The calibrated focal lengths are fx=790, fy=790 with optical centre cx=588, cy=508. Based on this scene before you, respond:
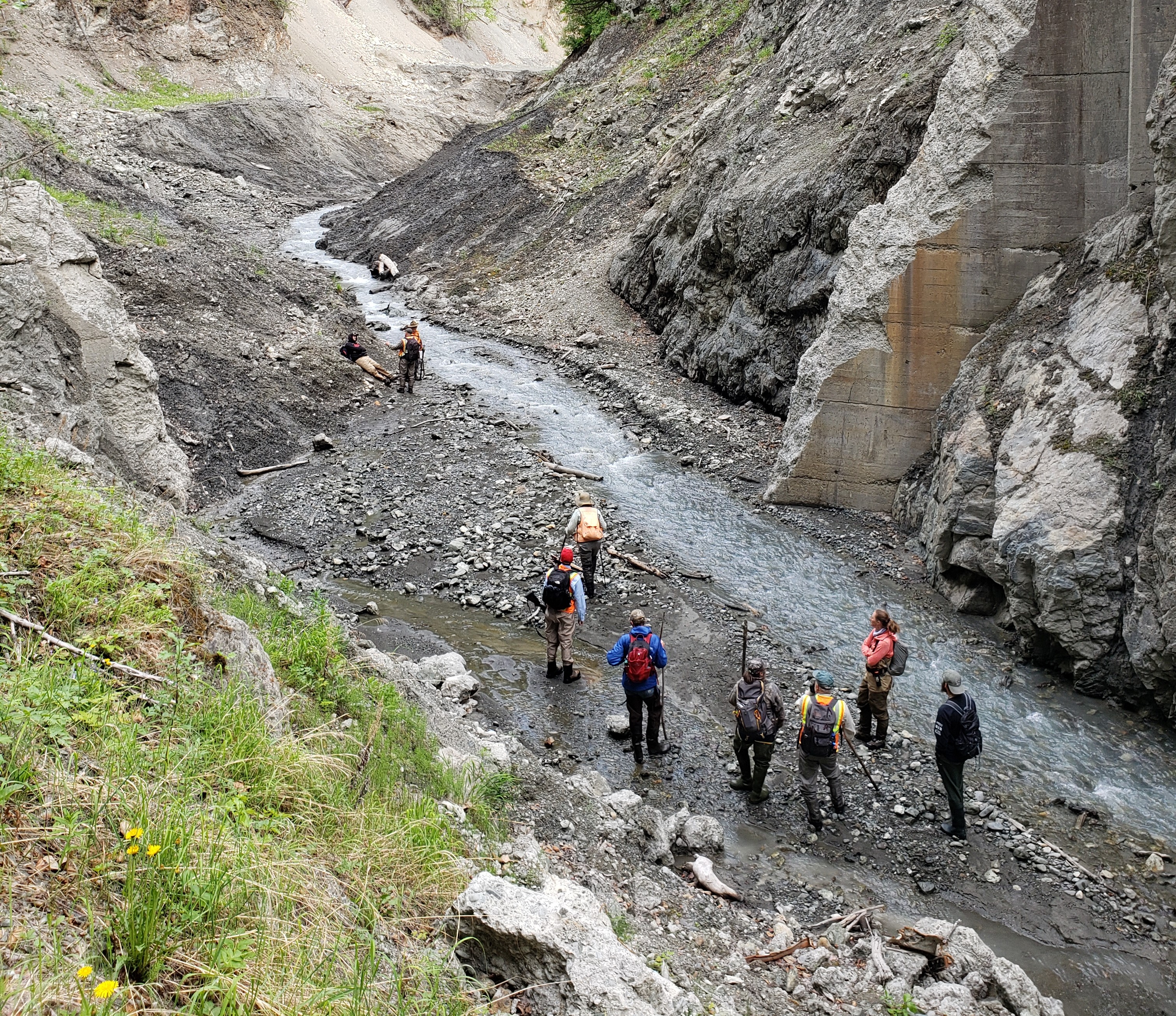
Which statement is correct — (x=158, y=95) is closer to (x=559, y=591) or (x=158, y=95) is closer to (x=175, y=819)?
(x=559, y=591)

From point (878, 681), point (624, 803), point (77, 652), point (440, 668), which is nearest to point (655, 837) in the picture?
point (624, 803)

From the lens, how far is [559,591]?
32.1ft

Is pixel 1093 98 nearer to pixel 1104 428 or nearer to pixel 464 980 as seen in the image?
pixel 1104 428

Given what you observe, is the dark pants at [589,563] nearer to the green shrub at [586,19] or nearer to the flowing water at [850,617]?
the flowing water at [850,617]

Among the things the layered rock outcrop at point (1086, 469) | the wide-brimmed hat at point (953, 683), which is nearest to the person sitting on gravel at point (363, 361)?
the layered rock outcrop at point (1086, 469)

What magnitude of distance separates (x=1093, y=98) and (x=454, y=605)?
1222 cm

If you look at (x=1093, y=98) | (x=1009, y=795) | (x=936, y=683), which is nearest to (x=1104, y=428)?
(x=936, y=683)

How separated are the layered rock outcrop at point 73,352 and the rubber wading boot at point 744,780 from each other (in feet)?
29.7

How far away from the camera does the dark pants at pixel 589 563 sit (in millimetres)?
11828

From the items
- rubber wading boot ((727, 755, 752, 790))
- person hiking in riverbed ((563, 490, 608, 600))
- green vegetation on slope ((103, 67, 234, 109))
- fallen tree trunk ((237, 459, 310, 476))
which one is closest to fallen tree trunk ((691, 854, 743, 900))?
rubber wading boot ((727, 755, 752, 790))

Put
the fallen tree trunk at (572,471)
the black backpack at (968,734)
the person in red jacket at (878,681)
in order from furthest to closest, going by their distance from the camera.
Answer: the fallen tree trunk at (572,471) → the person in red jacket at (878,681) → the black backpack at (968,734)

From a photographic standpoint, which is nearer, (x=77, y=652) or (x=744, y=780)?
(x=77, y=652)

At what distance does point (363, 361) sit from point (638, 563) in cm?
1165

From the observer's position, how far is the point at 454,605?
12195mm
